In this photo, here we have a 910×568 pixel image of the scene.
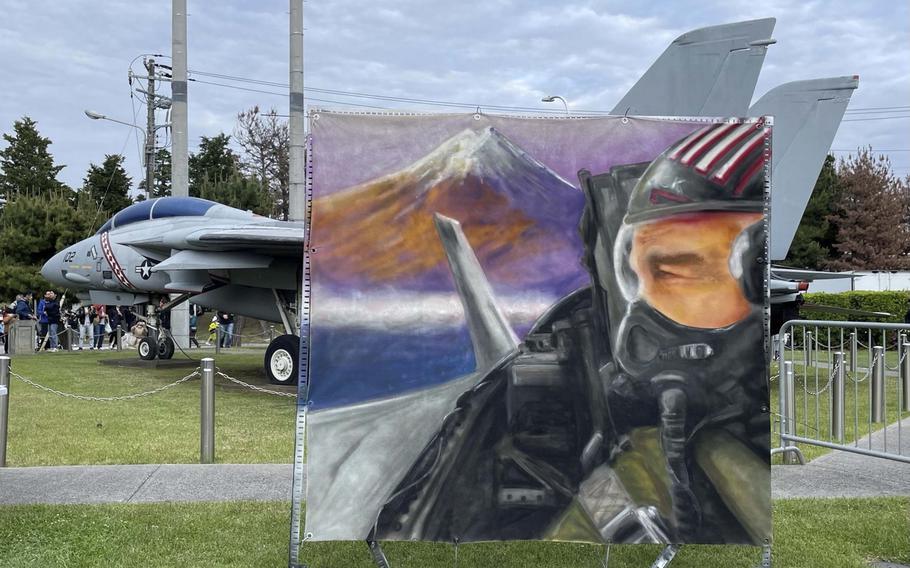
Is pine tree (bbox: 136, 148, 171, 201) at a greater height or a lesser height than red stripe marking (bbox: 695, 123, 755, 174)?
greater

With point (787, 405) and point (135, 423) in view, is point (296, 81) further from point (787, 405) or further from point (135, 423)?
point (787, 405)

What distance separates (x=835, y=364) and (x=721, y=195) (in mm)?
5755

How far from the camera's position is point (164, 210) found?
15.0 meters

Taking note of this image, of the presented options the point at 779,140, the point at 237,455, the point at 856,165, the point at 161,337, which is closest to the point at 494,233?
the point at 237,455

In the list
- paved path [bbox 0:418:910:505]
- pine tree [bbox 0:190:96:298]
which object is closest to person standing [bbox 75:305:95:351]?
pine tree [bbox 0:190:96:298]

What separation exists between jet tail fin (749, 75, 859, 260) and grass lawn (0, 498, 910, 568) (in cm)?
825

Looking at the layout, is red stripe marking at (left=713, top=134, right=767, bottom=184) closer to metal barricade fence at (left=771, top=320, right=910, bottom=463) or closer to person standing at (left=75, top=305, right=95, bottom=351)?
metal barricade fence at (left=771, top=320, right=910, bottom=463)

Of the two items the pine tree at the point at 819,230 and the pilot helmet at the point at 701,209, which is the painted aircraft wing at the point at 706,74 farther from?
the pine tree at the point at 819,230

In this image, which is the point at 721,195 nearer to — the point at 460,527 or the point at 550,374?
the point at 550,374

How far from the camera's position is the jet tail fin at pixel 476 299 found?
11.6 ft

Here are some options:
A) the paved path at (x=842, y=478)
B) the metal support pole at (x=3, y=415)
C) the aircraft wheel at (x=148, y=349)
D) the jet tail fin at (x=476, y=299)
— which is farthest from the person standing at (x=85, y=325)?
the jet tail fin at (x=476, y=299)

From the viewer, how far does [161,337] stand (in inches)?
683

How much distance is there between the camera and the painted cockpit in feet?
48.8

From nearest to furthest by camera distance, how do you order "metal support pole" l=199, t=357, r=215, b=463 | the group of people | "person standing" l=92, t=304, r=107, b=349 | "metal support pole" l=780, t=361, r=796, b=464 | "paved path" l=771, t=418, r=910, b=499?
"paved path" l=771, t=418, r=910, b=499, "metal support pole" l=780, t=361, r=796, b=464, "metal support pole" l=199, t=357, r=215, b=463, the group of people, "person standing" l=92, t=304, r=107, b=349
